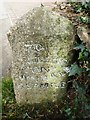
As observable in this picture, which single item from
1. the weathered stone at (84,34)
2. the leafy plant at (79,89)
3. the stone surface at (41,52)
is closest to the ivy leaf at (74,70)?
A: the leafy plant at (79,89)

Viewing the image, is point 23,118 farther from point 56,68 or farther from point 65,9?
point 65,9

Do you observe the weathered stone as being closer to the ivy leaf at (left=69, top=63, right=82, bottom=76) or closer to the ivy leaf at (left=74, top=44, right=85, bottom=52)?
the ivy leaf at (left=74, top=44, right=85, bottom=52)

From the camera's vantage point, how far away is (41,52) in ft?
14.3

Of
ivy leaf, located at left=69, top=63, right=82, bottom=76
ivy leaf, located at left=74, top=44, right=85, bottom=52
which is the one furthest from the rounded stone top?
ivy leaf, located at left=69, top=63, right=82, bottom=76

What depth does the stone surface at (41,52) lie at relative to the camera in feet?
14.2

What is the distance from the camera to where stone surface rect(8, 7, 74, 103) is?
432 centimetres

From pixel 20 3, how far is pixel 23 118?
2.59 metres

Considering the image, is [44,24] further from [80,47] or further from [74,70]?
[74,70]

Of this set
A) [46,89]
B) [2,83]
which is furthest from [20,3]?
[46,89]

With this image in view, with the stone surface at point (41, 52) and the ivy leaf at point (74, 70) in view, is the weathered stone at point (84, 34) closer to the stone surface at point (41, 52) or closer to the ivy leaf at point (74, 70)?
the stone surface at point (41, 52)

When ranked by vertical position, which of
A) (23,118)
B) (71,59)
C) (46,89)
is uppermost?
(71,59)

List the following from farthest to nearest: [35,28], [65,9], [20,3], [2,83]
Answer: [20,3], [2,83], [65,9], [35,28]

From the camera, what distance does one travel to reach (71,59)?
14.4 feet

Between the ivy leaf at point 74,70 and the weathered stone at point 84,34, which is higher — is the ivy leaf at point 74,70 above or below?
below
